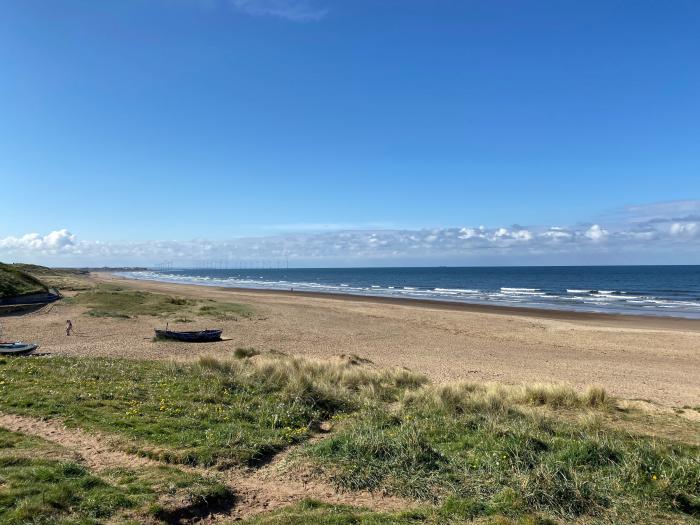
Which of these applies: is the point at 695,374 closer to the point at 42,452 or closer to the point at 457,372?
the point at 457,372

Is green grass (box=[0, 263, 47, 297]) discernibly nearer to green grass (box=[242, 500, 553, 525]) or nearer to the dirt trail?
the dirt trail

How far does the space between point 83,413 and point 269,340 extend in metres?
16.1

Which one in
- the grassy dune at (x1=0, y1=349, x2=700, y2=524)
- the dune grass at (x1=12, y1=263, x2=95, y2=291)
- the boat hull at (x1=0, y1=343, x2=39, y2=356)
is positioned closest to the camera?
the grassy dune at (x1=0, y1=349, x2=700, y2=524)

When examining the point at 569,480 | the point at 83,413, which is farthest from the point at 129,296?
the point at 569,480

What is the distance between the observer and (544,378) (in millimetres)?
16812

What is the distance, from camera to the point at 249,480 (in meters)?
6.50

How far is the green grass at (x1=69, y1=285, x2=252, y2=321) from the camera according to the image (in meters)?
32.8

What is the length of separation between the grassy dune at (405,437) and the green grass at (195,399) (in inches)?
1.4

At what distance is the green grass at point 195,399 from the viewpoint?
24.9 ft

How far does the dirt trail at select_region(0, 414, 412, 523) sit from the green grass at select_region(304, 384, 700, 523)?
12.2 inches

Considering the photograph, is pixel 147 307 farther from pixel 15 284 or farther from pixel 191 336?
pixel 191 336

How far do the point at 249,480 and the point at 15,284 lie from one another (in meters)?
37.5

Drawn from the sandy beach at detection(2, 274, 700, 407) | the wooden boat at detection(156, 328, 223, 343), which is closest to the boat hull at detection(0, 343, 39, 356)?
the sandy beach at detection(2, 274, 700, 407)

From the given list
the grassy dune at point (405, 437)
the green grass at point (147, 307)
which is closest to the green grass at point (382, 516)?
the grassy dune at point (405, 437)
